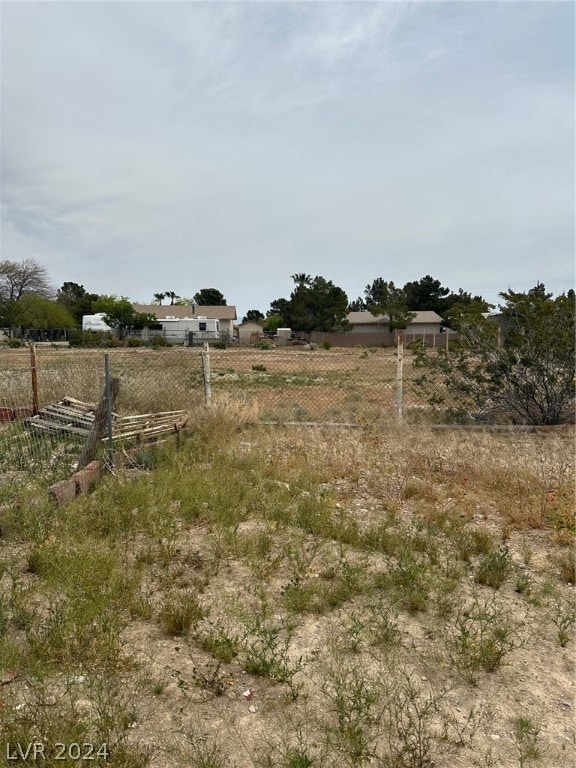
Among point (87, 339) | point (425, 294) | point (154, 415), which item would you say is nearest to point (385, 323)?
point (425, 294)

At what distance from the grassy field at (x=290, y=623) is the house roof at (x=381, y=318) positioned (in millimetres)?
54471

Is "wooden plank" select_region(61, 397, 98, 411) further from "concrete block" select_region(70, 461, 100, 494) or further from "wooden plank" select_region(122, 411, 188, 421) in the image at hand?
"concrete block" select_region(70, 461, 100, 494)

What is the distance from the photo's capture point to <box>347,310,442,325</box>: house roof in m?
57.7

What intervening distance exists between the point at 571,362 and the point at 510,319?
1344 millimetres

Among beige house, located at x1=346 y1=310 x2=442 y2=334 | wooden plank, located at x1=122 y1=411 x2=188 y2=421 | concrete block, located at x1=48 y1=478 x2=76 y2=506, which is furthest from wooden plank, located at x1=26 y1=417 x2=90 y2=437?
beige house, located at x1=346 y1=310 x2=442 y2=334

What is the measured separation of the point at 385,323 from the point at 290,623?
192ft

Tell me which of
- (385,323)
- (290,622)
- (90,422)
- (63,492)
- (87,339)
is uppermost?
(385,323)

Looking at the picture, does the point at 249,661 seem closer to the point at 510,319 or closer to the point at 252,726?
the point at 252,726

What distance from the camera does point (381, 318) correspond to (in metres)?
60.1

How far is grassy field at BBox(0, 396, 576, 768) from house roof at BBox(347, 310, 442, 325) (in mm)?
54471

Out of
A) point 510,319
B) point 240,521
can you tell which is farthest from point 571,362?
point 240,521

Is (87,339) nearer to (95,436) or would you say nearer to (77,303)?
(77,303)

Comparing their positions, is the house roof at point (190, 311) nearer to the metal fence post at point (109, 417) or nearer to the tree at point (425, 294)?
the tree at point (425, 294)

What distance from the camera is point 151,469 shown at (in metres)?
5.77
